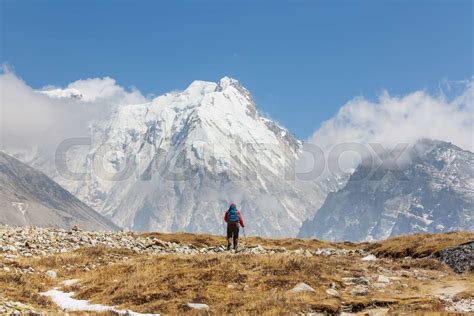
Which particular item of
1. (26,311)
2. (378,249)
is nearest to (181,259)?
(26,311)

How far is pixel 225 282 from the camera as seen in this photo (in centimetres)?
2672

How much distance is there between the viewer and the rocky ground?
22.5m

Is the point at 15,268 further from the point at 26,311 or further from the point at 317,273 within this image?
the point at 317,273

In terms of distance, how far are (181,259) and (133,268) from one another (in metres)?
3.21

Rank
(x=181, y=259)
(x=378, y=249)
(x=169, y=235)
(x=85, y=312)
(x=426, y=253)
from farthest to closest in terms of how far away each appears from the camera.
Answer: (x=169, y=235) → (x=378, y=249) → (x=426, y=253) → (x=181, y=259) → (x=85, y=312)

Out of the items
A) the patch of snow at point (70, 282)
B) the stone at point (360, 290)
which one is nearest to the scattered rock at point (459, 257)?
the stone at point (360, 290)

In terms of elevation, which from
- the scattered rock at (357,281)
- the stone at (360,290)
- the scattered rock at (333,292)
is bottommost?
the scattered rock at (333,292)

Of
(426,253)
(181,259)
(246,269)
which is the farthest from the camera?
(426,253)

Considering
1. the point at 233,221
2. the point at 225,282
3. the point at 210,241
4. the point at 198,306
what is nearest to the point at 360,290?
the point at 225,282

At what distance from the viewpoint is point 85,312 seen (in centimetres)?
2198

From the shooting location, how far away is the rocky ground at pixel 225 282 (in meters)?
22.5

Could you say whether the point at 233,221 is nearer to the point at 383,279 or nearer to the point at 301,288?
the point at 383,279

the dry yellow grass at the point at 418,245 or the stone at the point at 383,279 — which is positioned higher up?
the dry yellow grass at the point at 418,245

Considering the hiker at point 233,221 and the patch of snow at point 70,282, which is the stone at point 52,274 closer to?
the patch of snow at point 70,282
